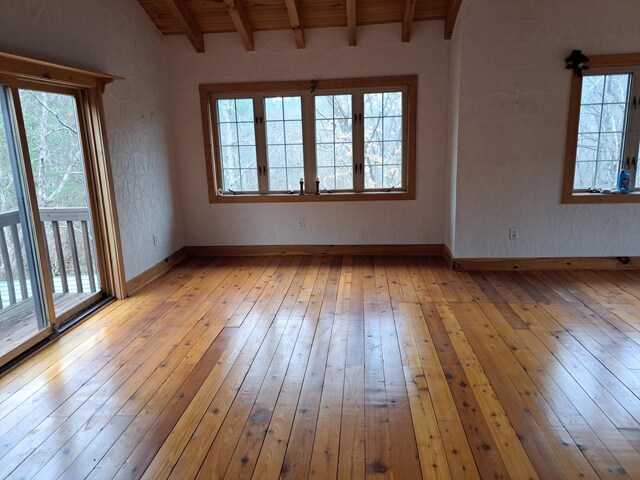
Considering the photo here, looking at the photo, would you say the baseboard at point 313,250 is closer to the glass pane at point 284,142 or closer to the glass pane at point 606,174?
the glass pane at point 284,142

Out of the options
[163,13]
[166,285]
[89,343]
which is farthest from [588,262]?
[163,13]

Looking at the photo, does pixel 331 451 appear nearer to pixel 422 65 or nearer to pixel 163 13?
pixel 422 65

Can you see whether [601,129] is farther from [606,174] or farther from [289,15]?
[289,15]

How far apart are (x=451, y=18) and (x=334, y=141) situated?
1715mm

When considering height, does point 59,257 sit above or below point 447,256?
above

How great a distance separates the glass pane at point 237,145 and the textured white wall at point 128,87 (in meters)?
0.61

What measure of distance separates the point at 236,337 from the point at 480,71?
3333 millimetres

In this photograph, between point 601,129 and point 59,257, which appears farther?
point 601,129

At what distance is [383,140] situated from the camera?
16.6ft

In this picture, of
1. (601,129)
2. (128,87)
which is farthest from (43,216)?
(601,129)

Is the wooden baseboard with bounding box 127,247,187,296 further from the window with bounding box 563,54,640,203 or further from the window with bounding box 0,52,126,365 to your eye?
the window with bounding box 563,54,640,203

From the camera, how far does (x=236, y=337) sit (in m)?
3.16

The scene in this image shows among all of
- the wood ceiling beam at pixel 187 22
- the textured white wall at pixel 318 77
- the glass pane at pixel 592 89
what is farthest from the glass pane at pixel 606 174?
the wood ceiling beam at pixel 187 22

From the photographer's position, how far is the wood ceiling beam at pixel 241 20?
13.9ft
